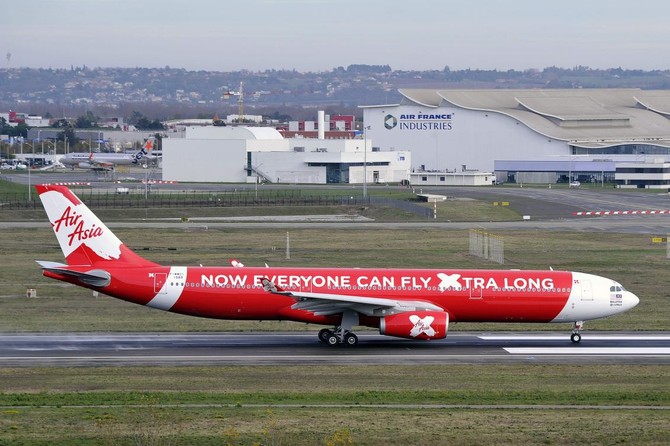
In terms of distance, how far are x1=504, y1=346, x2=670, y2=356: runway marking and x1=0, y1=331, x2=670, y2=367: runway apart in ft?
0.13

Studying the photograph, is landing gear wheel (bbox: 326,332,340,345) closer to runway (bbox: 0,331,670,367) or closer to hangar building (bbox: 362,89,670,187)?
runway (bbox: 0,331,670,367)

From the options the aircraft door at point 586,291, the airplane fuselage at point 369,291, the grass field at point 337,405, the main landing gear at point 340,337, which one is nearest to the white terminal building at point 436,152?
the aircraft door at point 586,291

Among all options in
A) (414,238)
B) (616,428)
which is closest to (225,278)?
(616,428)

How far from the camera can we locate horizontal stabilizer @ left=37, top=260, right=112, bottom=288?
43.4 metres

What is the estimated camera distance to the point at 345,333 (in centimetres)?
4491

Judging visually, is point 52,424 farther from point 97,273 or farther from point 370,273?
point 370,273

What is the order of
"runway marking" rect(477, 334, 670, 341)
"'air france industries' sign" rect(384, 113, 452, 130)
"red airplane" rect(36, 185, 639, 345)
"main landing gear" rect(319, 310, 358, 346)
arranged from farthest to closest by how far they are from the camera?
"'air france industries' sign" rect(384, 113, 452, 130), "runway marking" rect(477, 334, 670, 341), "main landing gear" rect(319, 310, 358, 346), "red airplane" rect(36, 185, 639, 345)

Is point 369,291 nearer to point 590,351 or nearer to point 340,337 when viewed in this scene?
point 340,337

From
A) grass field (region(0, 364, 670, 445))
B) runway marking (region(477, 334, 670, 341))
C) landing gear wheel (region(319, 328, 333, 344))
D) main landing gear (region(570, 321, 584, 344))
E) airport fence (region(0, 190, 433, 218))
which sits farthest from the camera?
airport fence (region(0, 190, 433, 218))

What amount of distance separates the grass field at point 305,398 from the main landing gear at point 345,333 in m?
4.66

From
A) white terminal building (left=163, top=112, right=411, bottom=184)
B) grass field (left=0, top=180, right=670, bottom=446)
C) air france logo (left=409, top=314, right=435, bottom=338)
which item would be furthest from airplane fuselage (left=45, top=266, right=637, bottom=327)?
white terminal building (left=163, top=112, right=411, bottom=184)

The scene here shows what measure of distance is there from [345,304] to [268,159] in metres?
125

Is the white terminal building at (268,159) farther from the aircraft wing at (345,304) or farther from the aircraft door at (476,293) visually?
the aircraft wing at (345,304)

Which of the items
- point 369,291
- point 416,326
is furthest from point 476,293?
point 369,291
